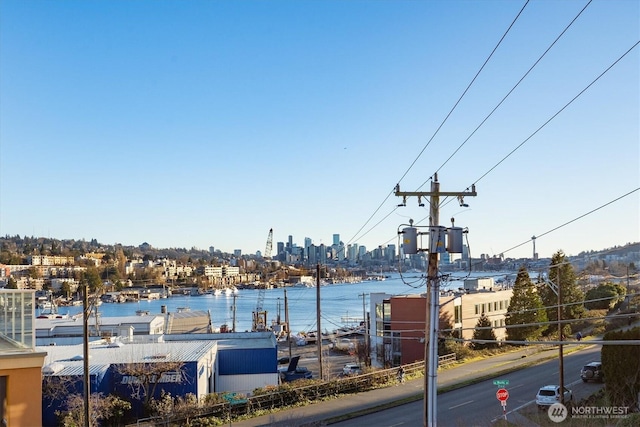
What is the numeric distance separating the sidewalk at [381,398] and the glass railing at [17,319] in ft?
14.5

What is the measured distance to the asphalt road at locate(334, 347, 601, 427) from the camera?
11.2m

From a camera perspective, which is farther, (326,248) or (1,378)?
(326,248)

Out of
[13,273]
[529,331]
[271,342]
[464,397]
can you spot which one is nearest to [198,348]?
[271,342]

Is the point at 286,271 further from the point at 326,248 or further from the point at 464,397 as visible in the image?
the point at 464,397

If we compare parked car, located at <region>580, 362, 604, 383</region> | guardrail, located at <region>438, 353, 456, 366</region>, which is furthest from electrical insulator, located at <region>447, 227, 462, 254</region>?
guardrail, located at <region>438, 353, 456, 366</region>

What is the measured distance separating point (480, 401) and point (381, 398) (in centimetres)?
228

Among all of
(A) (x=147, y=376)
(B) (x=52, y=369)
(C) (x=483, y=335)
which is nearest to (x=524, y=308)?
(C) (x=483, y=335)

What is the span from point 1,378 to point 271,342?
1330cm

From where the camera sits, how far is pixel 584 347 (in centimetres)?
2114

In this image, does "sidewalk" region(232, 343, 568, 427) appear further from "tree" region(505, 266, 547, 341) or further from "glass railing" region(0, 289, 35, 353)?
"glass railing" region(0, 289, 35, 353)

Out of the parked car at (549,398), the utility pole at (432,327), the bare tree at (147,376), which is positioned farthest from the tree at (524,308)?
the utility pole at (432,327)

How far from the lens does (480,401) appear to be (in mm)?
12812

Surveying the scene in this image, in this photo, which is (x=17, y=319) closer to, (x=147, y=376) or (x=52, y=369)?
(x=147, y=376)

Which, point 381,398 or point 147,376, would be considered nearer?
point 147,376
